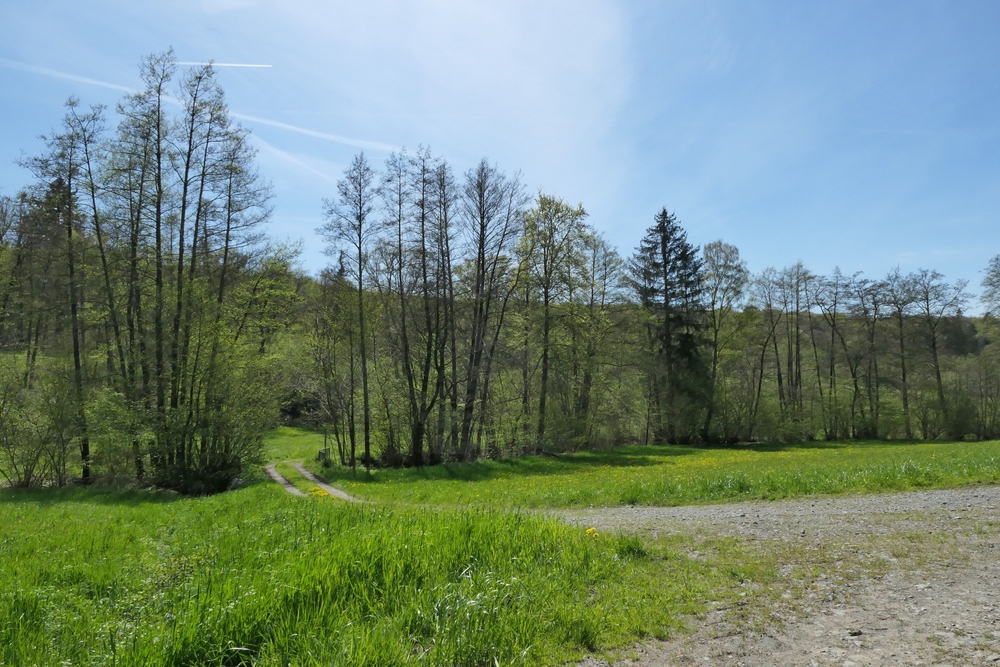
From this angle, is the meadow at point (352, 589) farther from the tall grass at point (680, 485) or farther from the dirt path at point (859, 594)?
the tall grass at point (680, 485)

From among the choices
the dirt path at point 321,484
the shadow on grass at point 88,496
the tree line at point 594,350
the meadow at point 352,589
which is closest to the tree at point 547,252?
the tree line at point 594,350

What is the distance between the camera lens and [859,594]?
4883 millimetres

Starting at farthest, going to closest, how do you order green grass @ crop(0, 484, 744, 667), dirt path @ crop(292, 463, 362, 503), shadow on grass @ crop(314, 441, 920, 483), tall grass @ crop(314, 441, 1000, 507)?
shadow on grass @ crop(314, 441, 920, 483) < dirt path @ crop(292, 463, 362, 503) < tall grass @ crop(314, 441, 1000, 507) < green grass @ crop(0, 484, 744, 667)

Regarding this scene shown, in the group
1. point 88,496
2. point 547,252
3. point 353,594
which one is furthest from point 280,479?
point 353,594

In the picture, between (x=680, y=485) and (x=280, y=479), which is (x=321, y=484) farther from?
(x=680, y=485)

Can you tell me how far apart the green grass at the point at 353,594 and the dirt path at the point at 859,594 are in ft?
1.63

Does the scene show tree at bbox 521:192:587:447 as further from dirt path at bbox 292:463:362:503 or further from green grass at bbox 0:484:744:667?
green grass at bbox 0:484:744:667

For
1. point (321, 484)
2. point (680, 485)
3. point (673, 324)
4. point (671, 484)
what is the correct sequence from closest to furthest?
point (680, 485), point (671, 484), point (321, 484), point (673, 324)

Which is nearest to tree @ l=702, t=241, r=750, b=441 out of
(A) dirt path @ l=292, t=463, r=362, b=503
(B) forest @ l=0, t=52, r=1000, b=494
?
(B) forest @ l=0, t=52, r=1000, b=494

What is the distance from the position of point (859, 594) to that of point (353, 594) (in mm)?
4460

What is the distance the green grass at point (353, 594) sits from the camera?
3514mm

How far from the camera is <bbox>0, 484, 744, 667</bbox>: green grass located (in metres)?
3.51

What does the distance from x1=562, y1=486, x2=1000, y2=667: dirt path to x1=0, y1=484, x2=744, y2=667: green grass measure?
0.50 m

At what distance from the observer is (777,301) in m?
42.0
